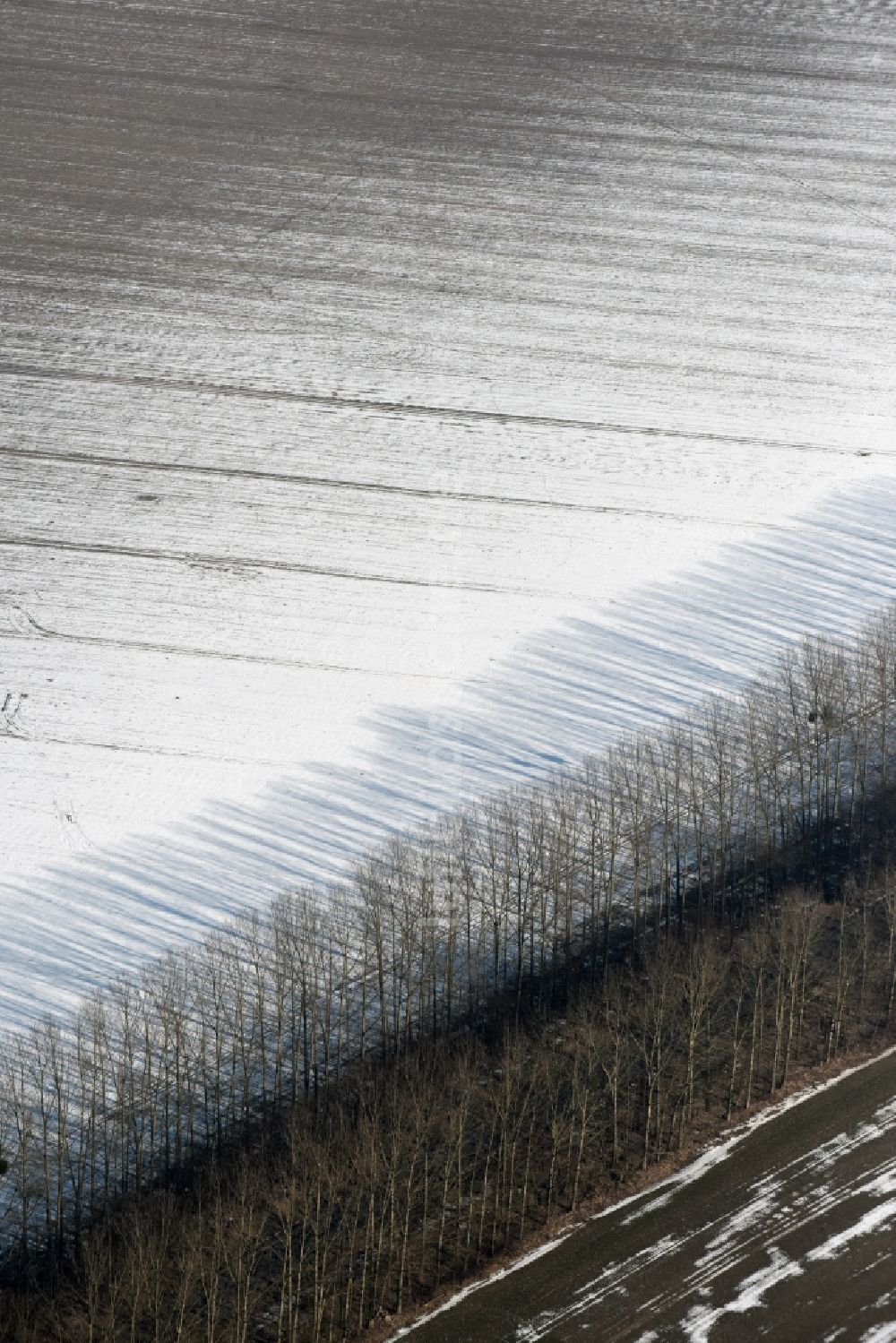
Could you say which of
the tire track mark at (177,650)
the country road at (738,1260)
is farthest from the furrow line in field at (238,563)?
the country road at (738,1260)

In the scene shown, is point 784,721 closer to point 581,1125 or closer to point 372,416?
point 581,1125

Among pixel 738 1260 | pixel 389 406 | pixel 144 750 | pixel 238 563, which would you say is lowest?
pixel 738 1260

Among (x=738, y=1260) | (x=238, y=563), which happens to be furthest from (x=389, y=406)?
(x=738, y=1260)

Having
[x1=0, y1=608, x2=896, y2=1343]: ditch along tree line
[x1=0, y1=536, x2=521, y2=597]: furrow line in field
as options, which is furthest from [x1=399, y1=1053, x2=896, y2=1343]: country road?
[x1=0, y1=536, x2=521, y2=597]: furrow line in field

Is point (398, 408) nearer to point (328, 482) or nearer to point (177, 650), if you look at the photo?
point (328, 482)

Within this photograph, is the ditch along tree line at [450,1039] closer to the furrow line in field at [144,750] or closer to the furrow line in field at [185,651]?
the furrow line in field at [144,750]

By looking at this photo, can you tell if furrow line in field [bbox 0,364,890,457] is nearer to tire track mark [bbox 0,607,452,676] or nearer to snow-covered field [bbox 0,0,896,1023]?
snow-covered field [bbox 0,0,896,1023]

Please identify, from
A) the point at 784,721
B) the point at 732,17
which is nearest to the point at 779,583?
the point at 784,721
